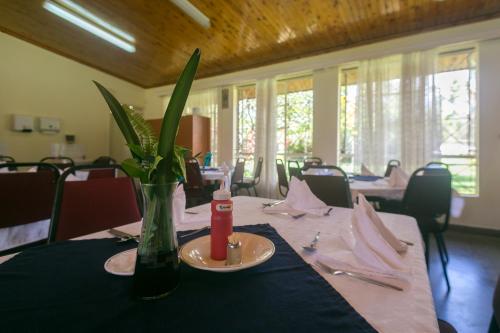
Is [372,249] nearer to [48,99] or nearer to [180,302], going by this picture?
[180,302]

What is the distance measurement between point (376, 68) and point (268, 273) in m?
4.39

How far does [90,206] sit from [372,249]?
1091 millimetres

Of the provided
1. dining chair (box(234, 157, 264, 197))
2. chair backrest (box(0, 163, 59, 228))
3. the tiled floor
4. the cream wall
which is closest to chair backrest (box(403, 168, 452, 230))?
the tiled floor

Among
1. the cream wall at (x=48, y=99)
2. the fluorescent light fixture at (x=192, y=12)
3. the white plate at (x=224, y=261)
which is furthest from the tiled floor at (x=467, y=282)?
the cream wall at (x=48, y=99)

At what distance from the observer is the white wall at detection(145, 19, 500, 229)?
3.22 metres

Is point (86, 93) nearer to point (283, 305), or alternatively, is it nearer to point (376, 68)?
point (376, 68)

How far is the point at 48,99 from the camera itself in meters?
4.62

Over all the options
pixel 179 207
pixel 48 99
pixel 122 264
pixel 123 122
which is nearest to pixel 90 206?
pixel 179 207

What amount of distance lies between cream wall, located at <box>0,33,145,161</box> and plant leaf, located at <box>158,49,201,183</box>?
5.32 meters

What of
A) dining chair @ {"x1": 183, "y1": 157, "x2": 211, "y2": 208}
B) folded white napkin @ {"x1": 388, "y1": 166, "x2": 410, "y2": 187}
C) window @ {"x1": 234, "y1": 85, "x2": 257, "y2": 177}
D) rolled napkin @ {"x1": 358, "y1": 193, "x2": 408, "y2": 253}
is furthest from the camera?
window @ {"x1": 234, "y1": 85, "x2": 257, "y2": 177}

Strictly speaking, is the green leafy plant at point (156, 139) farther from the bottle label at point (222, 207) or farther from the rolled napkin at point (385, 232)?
the rolled napkin at point (385, 232)

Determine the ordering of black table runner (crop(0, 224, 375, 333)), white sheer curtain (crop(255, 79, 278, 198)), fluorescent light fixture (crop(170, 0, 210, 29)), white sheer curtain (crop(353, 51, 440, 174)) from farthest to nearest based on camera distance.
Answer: white sheer curtain (crop(255, 79, 278, 198))
white sheer curtain (crop(353, 51, 440, 174))
fluorescent light fixture (crop(170, 0, 210, 29))
black table runner (crop(0, 224, 375, 333))

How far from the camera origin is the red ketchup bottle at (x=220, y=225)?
0.58 metres

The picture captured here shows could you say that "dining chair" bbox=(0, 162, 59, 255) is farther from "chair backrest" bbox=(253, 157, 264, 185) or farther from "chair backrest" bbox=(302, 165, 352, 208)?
"chair backrest" bbox=(253, 157, 264, 185)
